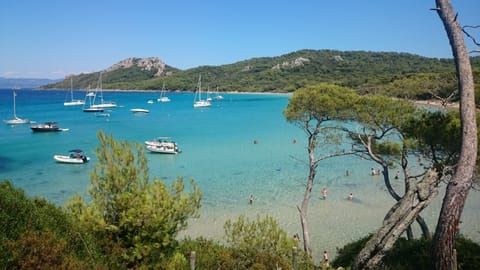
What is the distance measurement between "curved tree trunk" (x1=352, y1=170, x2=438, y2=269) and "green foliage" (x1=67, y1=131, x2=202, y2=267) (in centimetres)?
412

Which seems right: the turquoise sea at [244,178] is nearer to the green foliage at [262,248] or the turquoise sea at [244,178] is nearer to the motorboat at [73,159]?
the motorboat at [73,159]

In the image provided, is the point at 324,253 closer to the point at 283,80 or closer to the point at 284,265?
the point at 284,265

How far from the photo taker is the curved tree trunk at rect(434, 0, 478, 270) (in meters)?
6.41

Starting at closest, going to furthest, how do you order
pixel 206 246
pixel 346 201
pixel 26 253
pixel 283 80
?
pixel 26 253 → pixel 206 246 → pixel 346 201 → pixel 283 80

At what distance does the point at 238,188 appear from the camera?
27.9m

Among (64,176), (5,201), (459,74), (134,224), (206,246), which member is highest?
(459,74)

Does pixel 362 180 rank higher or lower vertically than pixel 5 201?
lower

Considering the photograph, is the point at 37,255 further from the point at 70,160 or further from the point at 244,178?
the point at 70,160

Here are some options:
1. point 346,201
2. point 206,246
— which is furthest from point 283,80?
point 206,246

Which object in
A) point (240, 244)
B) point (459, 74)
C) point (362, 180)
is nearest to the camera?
point (459, 74)

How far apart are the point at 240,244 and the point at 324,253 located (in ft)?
25.8

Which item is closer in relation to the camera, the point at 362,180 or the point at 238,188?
the point at 238,188

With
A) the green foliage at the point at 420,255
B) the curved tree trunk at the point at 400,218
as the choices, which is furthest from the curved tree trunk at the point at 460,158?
the green foliage at the point at 420,255

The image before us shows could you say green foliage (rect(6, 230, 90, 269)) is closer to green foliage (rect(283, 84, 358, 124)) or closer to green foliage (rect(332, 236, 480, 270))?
green foliage (rect(332, 236, 480, 270))
